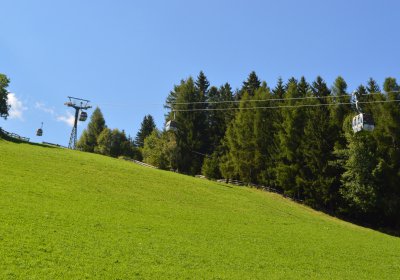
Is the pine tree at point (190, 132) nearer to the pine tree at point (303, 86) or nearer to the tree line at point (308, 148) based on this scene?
the tree line at point (308, 148)

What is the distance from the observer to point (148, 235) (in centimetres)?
2112

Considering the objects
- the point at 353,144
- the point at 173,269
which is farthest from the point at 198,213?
the point at 353,144

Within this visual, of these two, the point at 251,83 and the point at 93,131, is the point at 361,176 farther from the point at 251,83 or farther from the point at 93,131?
the point at 93,131

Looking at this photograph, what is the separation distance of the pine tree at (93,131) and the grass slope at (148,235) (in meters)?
75.9

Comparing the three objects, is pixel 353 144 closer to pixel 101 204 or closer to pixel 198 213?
pixel 198 213

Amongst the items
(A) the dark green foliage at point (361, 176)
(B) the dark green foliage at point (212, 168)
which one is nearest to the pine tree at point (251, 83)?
(B) the dark green foliage at point (212, 168)

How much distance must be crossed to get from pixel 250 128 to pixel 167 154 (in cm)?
1690

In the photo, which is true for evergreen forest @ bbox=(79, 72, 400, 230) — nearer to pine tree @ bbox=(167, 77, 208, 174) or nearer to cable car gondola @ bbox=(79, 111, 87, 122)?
pine tree @ bbox=(167, 77, 208, 174)

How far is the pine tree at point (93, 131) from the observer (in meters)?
117

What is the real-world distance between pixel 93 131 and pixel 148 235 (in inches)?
4015

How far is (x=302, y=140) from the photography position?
5816 centimetres

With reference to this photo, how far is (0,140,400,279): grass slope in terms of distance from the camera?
15.3m

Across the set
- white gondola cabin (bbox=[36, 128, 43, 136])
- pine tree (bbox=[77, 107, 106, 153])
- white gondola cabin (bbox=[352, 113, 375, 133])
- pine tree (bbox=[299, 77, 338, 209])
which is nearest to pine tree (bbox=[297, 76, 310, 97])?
pine tree (bbox=[299, 77, 338, 209])

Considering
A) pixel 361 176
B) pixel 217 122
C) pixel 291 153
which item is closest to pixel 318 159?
pixel 291 153
